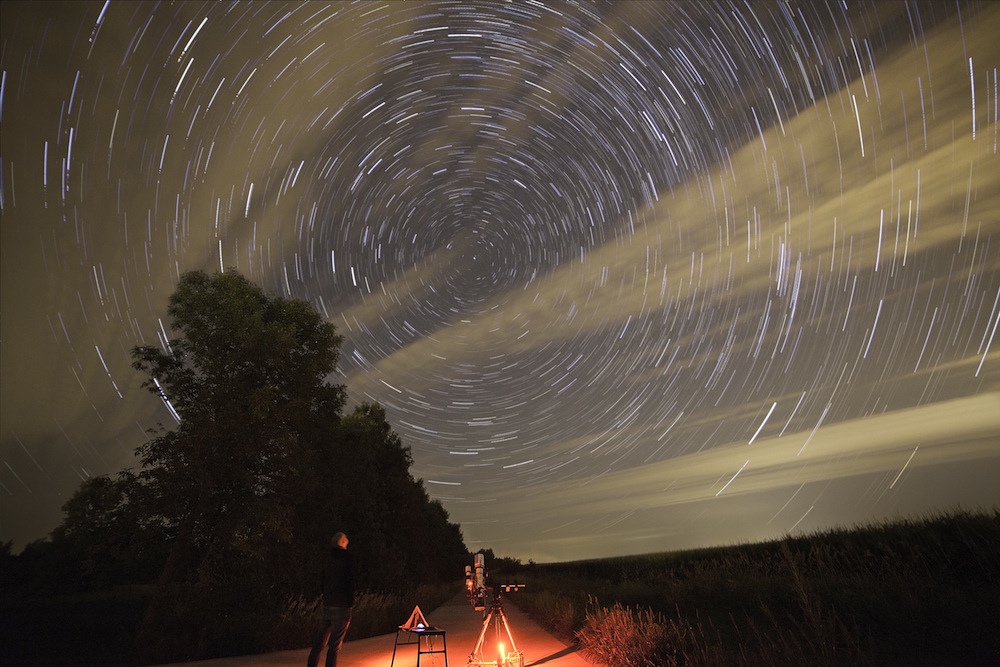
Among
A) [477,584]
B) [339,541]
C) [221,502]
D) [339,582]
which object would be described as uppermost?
[221,502]

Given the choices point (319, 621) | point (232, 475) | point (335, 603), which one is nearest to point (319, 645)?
point (335, 603)

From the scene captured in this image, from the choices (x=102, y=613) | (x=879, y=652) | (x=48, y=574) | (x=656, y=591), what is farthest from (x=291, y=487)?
(x=48, y=574)

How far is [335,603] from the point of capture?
8.76 meters

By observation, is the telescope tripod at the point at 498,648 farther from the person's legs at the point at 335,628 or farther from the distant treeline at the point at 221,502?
the distant treeline at the point at 221,502

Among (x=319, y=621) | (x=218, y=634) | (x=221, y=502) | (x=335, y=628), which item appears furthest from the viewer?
(x=221, y=502)

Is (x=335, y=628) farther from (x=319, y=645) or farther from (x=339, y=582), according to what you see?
(x=339, y=582)

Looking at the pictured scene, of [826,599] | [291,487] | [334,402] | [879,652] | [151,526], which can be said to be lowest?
[879,652]

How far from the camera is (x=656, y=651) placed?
870cm

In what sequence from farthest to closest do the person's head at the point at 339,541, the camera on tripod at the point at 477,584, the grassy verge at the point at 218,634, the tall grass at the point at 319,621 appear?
the tall grass at the point at 319,621
the grassy verge at the point at 218,634
the person's head at the point at 339,541
the camera on tripod at the point at 477,584

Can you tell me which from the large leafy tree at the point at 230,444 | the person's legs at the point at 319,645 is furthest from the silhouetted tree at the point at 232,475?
the person's legs at the point at 319,645

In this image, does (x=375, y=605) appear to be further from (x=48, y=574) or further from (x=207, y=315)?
(x=48, y=574)

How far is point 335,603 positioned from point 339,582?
28 cm

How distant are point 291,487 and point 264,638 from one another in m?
6.47

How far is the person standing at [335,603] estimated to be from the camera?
876cm
